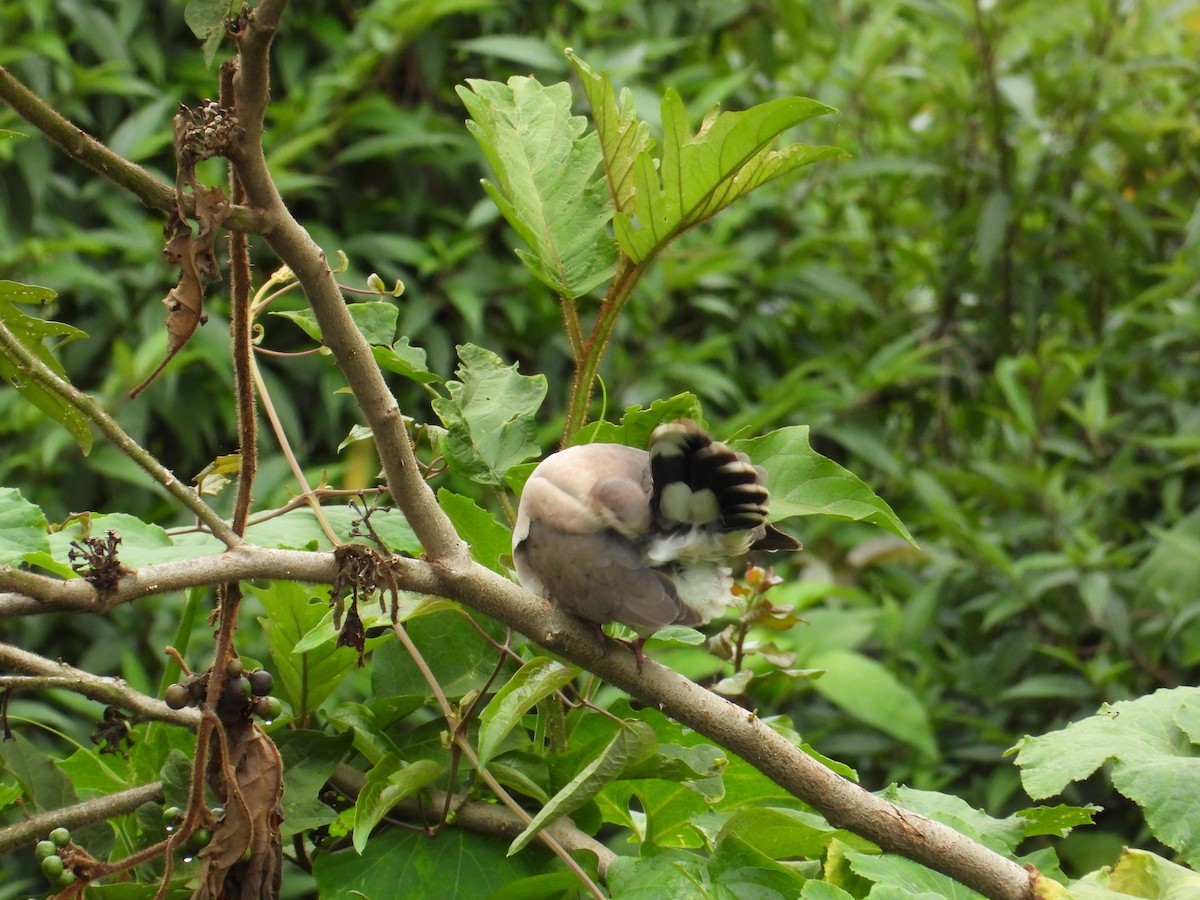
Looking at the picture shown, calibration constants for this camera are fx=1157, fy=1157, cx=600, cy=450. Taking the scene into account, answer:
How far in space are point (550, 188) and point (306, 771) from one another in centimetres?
49

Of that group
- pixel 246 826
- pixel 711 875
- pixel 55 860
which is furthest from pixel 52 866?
pixel 711 875

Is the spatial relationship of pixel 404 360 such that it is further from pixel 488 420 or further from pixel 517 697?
pixel 517 697

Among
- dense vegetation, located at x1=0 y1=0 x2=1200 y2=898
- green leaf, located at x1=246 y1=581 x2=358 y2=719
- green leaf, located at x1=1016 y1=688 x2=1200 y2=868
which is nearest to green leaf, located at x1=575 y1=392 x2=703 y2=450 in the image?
green leaf, located at x1=246 y1=581 x2=358 y2=719

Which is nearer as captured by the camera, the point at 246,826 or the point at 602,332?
the point at 246,826

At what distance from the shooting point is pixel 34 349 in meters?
0.82

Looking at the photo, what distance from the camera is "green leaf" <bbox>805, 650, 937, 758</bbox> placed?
6.46 feet

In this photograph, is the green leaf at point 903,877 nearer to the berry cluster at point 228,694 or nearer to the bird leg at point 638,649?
the bird leg at point 638,649

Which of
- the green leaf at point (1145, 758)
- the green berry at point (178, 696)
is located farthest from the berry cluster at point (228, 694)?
the green leaf at point (1145, 758)

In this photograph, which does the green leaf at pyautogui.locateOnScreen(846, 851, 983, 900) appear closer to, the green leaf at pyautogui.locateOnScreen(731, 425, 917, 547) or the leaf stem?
the green leaf at pyautogui.locateOnScreen(731, 425, 917, 547)

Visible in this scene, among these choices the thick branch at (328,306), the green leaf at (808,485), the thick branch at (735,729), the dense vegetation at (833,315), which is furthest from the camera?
the dense vegetation at (833,315)

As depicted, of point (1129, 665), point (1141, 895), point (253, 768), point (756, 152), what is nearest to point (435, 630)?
point (253, 768)

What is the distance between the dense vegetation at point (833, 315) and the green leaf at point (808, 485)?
949 millimetres

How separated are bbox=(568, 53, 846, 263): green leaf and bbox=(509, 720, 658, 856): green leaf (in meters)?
0.35

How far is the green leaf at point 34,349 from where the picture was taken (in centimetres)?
78
